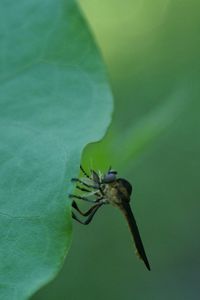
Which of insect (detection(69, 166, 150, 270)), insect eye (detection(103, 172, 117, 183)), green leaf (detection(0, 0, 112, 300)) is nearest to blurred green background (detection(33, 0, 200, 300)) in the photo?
insect (detection(69, 166, 150, 270))

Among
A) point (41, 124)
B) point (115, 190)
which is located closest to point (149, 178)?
point (115, 190)

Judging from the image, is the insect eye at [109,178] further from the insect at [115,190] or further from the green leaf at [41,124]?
the green leaf at [41,124]

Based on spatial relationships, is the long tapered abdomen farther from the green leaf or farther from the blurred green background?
the blurred green background

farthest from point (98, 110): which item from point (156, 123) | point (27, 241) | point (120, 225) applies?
point (120, 225)

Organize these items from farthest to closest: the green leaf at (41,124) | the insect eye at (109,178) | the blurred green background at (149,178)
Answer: the blurred green background at (149,178) → the insect eye at (109,178) → the green leaf at (41,124)

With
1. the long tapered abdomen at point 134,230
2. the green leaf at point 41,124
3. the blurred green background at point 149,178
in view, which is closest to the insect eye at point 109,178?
the long tapered abdomen at point 134,230

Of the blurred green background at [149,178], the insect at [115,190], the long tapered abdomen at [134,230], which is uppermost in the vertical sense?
the blurred green background at [149,178]
